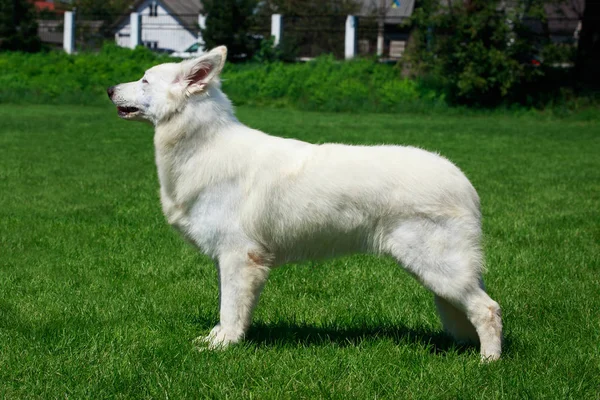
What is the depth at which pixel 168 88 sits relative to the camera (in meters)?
5.30

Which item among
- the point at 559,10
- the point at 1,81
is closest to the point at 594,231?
the point at 559,10

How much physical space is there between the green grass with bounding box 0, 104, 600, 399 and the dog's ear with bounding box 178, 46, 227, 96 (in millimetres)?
1723

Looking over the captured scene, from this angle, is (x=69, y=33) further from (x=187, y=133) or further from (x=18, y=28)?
(x=187, y=133)

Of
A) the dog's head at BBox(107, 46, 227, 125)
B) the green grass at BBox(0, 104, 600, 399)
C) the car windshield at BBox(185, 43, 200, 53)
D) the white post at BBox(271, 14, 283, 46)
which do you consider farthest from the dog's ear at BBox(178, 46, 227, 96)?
the car windshield at BBox(185, 43, 200, 53)

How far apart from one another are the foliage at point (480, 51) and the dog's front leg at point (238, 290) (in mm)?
26535

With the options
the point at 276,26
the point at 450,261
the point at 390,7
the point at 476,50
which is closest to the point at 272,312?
the point at 450,261

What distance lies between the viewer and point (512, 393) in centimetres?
440

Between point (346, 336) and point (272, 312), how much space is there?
818 millimetres

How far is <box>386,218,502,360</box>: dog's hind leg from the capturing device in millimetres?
4812

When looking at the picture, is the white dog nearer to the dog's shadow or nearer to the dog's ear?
the dog's ear

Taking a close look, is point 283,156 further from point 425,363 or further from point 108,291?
point 108,291

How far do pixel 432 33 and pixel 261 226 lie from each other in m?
28.8

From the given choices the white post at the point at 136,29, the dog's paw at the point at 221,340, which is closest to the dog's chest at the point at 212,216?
the dog's paw at the point at 221,340

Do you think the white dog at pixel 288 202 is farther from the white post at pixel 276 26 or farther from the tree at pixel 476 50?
the white post at pixel 276 26
